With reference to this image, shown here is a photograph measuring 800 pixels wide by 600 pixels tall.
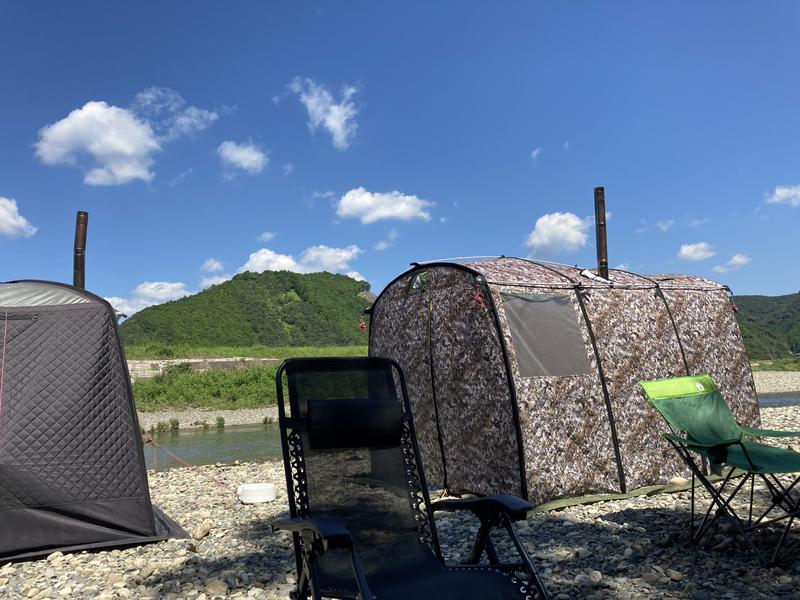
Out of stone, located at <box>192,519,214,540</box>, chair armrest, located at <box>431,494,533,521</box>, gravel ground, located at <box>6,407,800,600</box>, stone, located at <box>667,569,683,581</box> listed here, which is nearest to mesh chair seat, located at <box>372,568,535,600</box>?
chair armrest, located at <box>431,494,533,521</box>

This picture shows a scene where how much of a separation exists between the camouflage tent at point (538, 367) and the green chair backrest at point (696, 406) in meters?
1.08

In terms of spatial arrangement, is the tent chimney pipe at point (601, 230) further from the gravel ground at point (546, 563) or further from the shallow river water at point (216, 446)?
the shallow river water at point (216, 446)

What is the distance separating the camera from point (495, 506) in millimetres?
2684

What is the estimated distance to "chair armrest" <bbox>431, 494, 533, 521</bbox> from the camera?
2.62 metres

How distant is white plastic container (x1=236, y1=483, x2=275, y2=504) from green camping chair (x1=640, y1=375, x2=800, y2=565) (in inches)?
152

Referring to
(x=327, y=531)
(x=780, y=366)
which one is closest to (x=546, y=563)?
(x=327, y=531)

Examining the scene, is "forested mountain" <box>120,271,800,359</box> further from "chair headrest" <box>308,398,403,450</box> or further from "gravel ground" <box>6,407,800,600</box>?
"chair headrest" <box>308,398,403,450</box>

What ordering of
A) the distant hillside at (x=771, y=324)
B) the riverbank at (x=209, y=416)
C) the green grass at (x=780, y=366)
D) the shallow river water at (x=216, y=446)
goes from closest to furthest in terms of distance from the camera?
1. the shallow river water at (x=216, y=446)
2. the riverbank at (x=209, y=416)
3. the green grass at (x=780, y=366)
4. the distant hillside at (x=771, y=324)

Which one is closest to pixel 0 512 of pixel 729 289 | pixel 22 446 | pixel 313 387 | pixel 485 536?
pixel 22 446

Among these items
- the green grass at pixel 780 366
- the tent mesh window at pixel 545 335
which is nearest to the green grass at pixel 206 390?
the tent mesh window at pixel 545 335

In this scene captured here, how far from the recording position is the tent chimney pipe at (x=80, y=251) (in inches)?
Result: 259

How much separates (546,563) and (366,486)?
167 cm

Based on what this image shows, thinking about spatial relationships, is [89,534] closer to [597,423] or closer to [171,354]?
[597,423]

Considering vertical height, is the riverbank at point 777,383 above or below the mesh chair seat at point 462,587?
below
